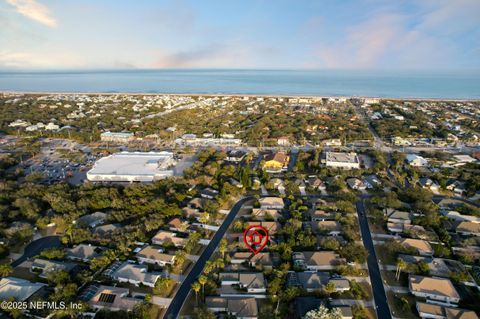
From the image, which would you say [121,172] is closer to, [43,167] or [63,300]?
[43,167]

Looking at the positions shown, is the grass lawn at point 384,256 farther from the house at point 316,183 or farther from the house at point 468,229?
the house at point 316,183

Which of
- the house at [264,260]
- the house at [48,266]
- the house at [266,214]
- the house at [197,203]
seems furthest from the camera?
the house at [197,203]

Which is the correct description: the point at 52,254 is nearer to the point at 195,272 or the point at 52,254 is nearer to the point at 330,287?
the point at 195,272

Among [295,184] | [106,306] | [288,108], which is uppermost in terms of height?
[288,108]

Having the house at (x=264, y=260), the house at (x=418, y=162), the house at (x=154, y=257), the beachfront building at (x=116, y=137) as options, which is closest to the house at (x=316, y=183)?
the house at (x=264, y=260)

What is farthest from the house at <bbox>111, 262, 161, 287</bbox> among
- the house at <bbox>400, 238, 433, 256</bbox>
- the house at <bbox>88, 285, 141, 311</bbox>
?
the house at <bbox>400, 238, 433, 256</bbox>

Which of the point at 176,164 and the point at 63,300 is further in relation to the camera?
the point at 176,164

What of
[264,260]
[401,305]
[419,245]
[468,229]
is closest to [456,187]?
[468,229]

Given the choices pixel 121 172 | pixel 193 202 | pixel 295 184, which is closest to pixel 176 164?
pixel 121 172
